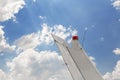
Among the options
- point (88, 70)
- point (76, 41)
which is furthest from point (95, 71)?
point (76, 41)

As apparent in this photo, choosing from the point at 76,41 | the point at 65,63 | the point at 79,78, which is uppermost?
the point at 76,41

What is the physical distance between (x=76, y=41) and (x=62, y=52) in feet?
6.68

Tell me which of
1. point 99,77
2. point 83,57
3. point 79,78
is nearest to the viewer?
point 79,78

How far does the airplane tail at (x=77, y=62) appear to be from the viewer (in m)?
12.7

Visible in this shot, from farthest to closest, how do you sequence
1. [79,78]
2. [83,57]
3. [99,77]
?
[83,57] → [99,77] → [79,78]

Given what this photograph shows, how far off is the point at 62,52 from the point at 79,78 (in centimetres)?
152

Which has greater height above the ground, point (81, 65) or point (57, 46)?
point (57, 46)

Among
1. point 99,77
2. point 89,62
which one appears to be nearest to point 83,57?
point 89,62

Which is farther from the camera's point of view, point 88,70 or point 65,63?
point 88,70

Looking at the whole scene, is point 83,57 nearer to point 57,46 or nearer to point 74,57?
point 74,57

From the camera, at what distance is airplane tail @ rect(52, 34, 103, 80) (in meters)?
→ 12.7

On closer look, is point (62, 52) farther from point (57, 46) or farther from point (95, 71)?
point (95, 71)

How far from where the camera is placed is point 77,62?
13.6 m

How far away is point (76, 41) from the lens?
49.0 feet
